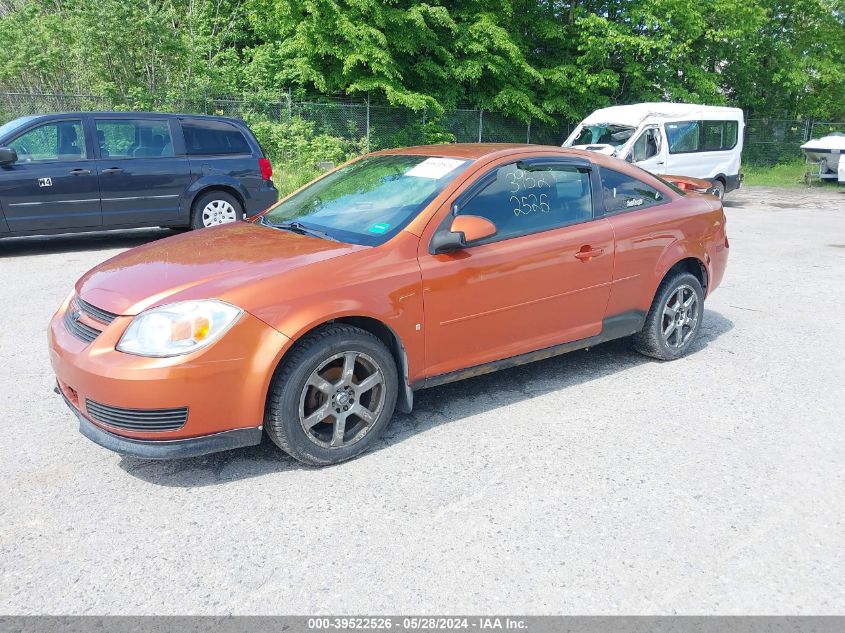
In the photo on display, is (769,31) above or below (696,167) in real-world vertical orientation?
above

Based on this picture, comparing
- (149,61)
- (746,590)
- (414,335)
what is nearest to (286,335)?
(414,335)

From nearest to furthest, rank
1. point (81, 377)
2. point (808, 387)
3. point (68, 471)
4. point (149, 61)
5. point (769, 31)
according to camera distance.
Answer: point (81, 377) < point (68, 471) < point (808, 387) < point (149, 61) < point (769, 31)

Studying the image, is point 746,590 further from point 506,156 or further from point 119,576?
point 506,156

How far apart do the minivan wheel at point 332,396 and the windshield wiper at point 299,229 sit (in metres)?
0.72

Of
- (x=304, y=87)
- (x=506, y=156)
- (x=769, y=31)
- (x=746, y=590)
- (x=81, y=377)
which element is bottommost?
(x=746, y=590)

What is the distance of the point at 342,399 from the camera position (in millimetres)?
3666

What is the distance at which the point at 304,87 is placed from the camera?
2019cm

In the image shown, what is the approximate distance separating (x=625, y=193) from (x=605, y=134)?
11.9 meters

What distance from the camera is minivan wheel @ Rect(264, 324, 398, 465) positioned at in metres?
3.48

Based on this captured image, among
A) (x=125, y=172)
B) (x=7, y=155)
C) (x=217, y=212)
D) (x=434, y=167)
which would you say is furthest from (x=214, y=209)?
(x=434, y=167)

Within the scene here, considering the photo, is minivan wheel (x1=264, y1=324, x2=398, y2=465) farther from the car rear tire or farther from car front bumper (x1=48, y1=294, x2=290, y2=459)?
the car rear tire

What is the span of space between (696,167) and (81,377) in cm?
1586

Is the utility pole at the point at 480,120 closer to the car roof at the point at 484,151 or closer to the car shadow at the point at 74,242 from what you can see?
the car shadow at the point at 74,242

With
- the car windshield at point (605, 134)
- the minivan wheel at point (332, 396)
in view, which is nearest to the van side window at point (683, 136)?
the car windshield at point (605, 134)
